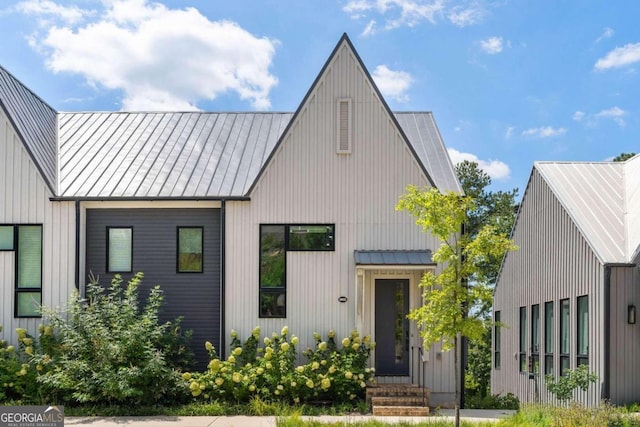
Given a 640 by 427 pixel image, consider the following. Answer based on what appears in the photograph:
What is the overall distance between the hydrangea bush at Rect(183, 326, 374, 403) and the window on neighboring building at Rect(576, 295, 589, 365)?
15.2 ft

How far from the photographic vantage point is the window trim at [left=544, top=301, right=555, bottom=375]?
1905 centimetres

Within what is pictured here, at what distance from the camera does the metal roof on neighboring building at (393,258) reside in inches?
671

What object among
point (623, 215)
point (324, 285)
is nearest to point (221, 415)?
point (324, 285)

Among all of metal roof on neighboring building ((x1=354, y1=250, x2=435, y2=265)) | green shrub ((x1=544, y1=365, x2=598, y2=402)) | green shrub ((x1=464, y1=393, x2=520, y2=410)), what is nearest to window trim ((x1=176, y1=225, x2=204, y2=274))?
metal roof on neighboring building ((x1=354, y1=250, x2=435, y2=265))

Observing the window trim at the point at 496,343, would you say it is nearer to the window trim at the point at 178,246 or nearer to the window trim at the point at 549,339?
the window trim at the point at 549,339

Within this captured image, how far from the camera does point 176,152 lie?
2030cm

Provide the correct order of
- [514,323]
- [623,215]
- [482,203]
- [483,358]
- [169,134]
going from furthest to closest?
[482,203] → [483,358] → [514,323] → [169,134] → [623,215]

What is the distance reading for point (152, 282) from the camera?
18297 millimetres

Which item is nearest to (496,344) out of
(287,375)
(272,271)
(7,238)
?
(272,271)

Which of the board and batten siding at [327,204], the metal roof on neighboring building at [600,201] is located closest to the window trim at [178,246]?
the board and batten siding at [327,204]

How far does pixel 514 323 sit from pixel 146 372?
12.1m

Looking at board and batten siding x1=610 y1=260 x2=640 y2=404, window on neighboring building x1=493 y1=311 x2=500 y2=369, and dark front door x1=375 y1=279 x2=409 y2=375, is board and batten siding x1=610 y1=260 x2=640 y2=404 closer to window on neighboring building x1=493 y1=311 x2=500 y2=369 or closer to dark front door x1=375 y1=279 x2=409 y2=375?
dark front door x1=375 y1=279 x2=409 y2=375

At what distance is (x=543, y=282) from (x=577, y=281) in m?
2.89

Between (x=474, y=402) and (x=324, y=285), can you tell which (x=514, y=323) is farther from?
(x=324, y=285)
